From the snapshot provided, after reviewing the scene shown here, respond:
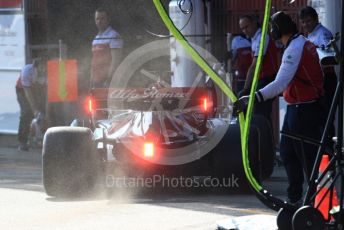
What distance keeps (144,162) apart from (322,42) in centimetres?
248

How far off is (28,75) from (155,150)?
677 cm

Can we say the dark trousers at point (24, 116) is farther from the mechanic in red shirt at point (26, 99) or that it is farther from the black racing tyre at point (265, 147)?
the black racing tyre at point (265, 147)

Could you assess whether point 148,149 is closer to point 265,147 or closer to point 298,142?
A: point 265,147

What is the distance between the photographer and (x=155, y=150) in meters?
11.8

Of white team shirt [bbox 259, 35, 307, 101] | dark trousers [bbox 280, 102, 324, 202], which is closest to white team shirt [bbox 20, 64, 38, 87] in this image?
dark trousers [bbox 280, 102, 324, 202]

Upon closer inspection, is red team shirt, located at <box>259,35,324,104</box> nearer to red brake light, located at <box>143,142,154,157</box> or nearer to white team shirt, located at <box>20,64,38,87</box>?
red brake light, located at <box>143,142,154,157</box>

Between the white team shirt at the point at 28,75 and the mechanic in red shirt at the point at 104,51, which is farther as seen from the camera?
the white team shirt at the point at 28,75

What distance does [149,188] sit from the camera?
40.9ft

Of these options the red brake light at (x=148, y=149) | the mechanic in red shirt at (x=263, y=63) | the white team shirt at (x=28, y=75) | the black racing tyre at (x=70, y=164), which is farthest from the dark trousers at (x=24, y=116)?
the red brake light at (x=148, y=149)

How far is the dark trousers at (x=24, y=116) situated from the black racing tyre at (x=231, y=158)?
6.56 m

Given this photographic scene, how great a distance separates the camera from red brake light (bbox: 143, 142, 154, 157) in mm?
11805

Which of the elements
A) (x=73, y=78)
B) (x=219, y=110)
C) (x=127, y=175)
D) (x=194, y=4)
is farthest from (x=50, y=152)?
(x=73, y=78)

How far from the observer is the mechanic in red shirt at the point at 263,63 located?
1316 centimetres

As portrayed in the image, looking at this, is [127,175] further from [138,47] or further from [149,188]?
[138,47]
